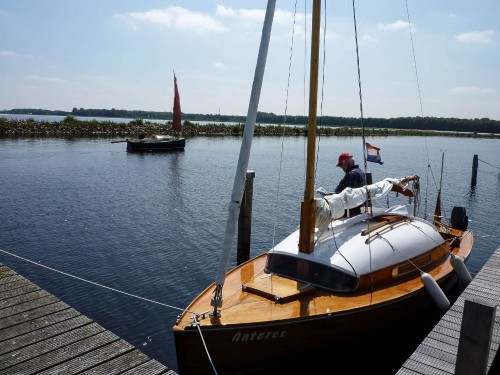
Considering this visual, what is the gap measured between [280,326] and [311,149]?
3.81 m

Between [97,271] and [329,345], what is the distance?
378 inches

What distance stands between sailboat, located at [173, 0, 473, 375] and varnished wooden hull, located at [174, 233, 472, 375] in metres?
0.02

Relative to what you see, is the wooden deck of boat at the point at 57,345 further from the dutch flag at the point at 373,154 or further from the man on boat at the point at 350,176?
the dutch flag at the point at 373,154

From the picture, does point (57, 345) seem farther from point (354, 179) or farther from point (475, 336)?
point (354, 179)

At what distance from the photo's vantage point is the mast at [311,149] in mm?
9234

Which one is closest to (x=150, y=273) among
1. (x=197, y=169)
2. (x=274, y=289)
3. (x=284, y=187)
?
(x=274, y=289)

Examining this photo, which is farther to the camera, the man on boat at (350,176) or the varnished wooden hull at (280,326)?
the man on boat at (350,176)

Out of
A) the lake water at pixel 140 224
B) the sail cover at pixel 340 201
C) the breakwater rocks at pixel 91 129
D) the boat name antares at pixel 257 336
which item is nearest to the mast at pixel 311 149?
the sail cover at pixel 340 201

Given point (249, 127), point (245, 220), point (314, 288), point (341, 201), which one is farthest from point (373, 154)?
point (249, 127)

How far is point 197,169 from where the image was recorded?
1684 inches

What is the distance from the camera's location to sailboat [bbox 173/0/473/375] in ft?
25.4

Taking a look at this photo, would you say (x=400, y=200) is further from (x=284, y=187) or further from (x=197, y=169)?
(x=197, y=169)

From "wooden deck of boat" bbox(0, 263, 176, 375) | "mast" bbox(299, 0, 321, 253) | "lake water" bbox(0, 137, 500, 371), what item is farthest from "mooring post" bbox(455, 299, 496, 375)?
"lake water" bbox(0, 137, 500, 371)

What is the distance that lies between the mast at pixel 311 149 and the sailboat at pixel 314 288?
0.02 m
